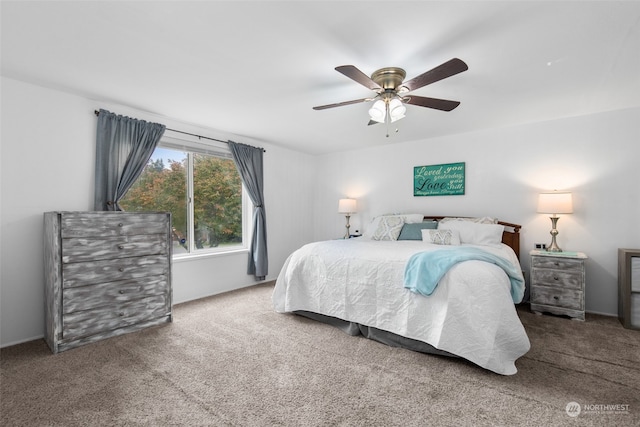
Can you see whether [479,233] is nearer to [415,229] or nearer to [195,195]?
[415,229]

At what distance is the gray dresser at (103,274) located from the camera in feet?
8.38

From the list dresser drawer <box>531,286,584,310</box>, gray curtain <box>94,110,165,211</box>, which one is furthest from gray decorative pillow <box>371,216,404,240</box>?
gray curtain <box>94,110,165,211</box>

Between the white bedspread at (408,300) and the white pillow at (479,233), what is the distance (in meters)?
0.20

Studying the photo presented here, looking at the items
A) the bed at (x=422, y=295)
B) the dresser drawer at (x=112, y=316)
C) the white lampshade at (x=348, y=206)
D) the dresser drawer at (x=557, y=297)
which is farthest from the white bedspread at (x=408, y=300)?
the white lampshade at (x=348, y=206)

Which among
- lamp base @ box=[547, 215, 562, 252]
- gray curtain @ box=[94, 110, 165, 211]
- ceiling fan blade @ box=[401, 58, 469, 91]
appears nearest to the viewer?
ceiling fan blade @ box=[401, 58, 469, 91]

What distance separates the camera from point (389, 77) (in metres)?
2.42

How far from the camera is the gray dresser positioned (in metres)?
2.55

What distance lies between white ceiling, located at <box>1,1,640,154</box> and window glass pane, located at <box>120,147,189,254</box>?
0.66 metres

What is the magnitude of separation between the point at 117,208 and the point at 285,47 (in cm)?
246

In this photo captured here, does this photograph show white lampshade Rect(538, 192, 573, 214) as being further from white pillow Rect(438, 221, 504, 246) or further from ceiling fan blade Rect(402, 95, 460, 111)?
ceiling fan blade Rect(402, 95, 460, 111)

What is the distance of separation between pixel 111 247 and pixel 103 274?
9.7 inches

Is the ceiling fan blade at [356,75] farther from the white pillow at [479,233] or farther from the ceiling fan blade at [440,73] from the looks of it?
the white pillow at [479,233]

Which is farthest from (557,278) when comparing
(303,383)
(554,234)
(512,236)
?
(303,383)

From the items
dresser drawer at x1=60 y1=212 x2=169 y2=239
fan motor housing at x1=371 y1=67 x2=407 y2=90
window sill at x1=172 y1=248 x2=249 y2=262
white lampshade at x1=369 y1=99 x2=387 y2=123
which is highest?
fan motor housing at x1=371 y1=67 x2=407 y2=90
